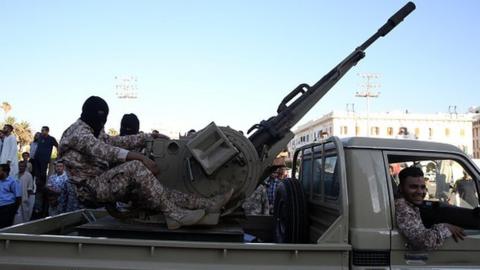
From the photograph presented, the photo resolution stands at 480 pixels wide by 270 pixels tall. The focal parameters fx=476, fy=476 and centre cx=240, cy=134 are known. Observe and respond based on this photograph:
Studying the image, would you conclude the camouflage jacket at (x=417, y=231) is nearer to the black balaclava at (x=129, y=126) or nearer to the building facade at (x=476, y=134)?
the black balaclava at (x=129, y=126)

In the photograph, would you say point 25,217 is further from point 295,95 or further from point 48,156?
point 295,95

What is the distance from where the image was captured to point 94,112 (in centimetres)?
402

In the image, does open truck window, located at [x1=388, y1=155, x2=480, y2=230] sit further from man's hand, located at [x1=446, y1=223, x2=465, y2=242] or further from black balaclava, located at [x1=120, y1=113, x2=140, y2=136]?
black balaclava, located at [x1=120, y1=113, x2=140, y2=136]

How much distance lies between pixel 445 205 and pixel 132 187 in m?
2.54

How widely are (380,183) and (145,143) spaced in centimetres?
205

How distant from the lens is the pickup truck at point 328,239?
323cm

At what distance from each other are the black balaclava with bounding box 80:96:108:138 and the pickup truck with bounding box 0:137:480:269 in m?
0.88

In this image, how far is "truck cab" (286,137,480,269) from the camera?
3.43 meters

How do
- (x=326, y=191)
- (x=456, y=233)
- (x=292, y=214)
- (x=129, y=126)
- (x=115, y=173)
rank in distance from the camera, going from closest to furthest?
(x=456, y=233) → (x=115, y=173) → (x=326, y=191) → (x=292, y=214) → (x=129, y=126)

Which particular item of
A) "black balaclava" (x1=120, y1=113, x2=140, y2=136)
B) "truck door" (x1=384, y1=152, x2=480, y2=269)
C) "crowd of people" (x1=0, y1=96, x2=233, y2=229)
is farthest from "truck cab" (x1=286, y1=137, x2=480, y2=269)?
"black balaclava" (x1=120, y1=113, x2=140, y2=136)

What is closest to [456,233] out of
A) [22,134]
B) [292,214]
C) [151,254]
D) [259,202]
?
[292,214]

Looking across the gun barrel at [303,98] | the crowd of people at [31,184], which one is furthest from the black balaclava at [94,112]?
the crowd of people at [31,184]

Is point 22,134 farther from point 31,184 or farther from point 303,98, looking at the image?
point 303,98

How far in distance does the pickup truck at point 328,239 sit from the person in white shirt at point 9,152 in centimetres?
705
